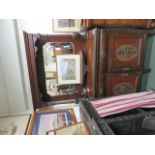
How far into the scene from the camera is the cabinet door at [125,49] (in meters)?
1.17

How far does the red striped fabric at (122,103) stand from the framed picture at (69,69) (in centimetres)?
53

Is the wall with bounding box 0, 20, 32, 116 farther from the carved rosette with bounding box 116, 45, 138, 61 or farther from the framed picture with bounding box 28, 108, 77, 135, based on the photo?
the carved rosette with bounding box 116, 45, 138, 61

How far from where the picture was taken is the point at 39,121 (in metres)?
1.32

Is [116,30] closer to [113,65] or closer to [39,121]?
[113,65]

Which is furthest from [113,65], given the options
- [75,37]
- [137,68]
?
[75,37]

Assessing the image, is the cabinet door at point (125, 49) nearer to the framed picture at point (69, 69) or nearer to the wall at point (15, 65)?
the framed picture at point (69, 69)

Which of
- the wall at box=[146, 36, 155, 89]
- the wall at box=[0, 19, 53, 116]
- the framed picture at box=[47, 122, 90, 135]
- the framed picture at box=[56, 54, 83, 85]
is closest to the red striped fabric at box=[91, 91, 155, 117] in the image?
the framed picture at box=[47, 122, 90, 135]

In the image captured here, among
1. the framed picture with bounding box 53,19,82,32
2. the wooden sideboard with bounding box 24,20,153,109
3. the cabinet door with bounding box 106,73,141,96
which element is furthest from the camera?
the framed picture with bounding box 53,19,82,32

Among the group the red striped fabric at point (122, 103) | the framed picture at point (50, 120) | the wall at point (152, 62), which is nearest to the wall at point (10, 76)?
the framed picture at point (50, 120)

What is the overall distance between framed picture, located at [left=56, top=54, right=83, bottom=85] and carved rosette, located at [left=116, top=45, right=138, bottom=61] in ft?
1.41

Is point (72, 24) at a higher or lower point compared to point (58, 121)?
higher

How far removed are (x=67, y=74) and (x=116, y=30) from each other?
2.28ft

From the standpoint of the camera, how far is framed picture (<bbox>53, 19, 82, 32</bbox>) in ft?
4.53
